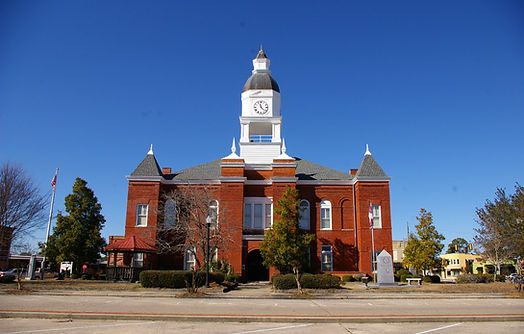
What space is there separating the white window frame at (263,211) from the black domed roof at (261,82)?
1248 centimetres

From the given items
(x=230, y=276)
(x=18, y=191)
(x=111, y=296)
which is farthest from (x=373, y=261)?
(x=18, y=191)

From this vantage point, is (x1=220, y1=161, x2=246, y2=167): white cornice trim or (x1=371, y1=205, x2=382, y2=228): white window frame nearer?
(x1=371, y1=205, x2=382, y2=228): white window frame

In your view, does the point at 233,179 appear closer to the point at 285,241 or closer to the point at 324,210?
the point at 285,241

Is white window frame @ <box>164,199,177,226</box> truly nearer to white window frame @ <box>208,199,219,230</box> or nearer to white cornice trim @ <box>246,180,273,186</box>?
white window frame @ <box>208,199,219,230</box>

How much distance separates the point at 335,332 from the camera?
1094 centimetres

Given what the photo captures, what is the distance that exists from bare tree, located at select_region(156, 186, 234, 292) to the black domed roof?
12.7 m

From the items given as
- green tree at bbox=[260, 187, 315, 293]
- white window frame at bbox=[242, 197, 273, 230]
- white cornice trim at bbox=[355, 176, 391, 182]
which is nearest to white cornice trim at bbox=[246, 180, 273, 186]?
white window frame at bbox=[242, 197, 273, 230]

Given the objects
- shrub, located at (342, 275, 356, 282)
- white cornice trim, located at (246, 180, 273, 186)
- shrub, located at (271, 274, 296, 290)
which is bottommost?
shrub, located at (342, 275, 356, 282)

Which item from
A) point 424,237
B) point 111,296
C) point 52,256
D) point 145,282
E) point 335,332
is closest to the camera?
point 335,332

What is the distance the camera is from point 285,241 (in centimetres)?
3219

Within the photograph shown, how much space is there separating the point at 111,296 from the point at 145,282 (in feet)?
16.8

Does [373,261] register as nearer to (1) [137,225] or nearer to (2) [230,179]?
(2) [230,179]

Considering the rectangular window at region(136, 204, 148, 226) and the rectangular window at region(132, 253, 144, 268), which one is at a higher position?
the rectangular window at region(136, 204, 148, 226)

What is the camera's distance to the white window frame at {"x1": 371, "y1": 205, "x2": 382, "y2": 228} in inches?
1528
